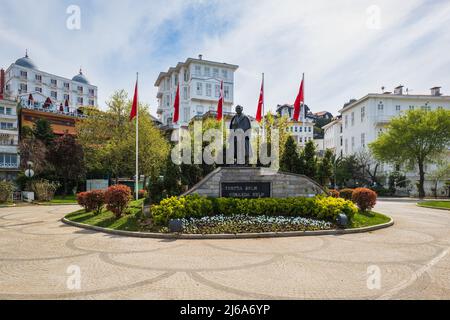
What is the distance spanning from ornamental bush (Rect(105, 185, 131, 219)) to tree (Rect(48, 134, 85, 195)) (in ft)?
75.0

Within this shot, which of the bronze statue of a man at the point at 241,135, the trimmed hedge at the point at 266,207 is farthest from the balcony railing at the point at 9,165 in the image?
the trimmed hedge at the point at 266,207

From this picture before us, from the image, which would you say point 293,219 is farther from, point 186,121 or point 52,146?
point 186,121

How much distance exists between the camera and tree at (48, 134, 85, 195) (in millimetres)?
32406

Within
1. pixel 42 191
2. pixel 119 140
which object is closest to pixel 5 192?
pixel 42 191

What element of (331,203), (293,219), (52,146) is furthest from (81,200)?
(52,146)

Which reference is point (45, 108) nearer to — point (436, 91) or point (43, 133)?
point (43, 133)

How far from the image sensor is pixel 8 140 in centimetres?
4316

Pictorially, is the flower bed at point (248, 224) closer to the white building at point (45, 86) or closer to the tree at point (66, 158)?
the tree at point (66, 158)

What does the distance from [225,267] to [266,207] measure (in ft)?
20.5

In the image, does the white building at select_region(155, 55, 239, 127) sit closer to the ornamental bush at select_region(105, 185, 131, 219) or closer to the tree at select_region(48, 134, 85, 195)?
the tree at select_region(48, 134, 85, 195)

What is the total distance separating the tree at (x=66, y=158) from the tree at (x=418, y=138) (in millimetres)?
37526

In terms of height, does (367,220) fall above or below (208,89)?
below

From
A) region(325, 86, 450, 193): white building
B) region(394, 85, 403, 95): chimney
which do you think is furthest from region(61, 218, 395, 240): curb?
region(394, 85, 403, 95): chimney

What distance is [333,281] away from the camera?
5.92 m
